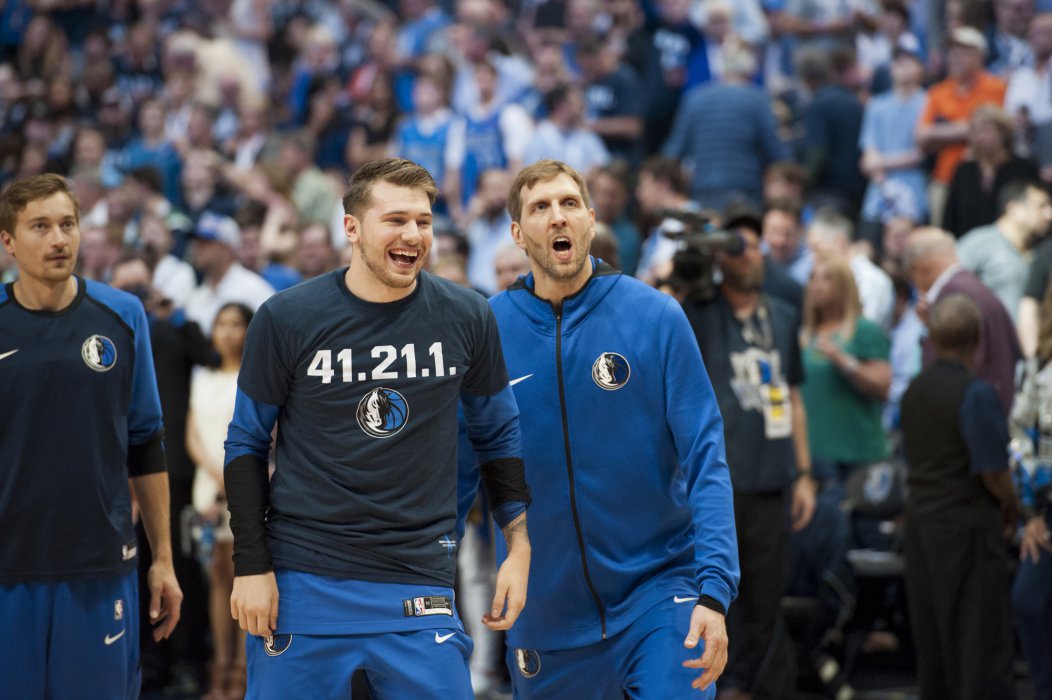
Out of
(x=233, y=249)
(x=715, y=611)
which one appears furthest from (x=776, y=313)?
(x=233, y=249)

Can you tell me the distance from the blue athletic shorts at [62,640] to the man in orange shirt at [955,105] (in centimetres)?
910

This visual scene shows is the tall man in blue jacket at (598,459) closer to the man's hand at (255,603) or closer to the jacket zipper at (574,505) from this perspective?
the jacket zipper at (574,505)

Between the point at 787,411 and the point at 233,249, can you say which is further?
the point at 233,249

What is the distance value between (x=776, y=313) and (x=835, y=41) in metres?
8.59

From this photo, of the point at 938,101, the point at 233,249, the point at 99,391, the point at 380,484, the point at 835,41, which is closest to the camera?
the point at 380,484

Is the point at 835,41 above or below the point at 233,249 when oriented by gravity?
above

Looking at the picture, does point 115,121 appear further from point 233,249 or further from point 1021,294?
point 1021,294

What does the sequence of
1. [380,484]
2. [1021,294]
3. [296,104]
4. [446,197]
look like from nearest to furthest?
[380,484], [1021,294], [446,197], [296,104]

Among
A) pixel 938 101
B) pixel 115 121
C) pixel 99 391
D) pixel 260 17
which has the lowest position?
pixel 99 391

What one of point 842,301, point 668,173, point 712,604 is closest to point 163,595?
point 712,604

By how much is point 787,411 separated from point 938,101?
613cm

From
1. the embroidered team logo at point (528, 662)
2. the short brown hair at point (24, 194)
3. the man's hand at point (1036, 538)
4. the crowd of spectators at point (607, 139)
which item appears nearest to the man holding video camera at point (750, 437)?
the crowd of spectators at point (607, 139)

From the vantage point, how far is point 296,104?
57.4 ft

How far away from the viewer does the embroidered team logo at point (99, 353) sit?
5.29m
